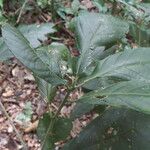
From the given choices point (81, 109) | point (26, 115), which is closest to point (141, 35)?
point (81, 109)

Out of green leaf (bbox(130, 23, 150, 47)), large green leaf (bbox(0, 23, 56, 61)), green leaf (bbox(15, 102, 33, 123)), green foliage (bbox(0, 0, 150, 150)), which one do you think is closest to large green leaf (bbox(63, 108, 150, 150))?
green foliage (bbox(0, 0, 150, 150))

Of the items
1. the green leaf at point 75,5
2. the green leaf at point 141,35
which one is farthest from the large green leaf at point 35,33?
the green leaf at point 75,5

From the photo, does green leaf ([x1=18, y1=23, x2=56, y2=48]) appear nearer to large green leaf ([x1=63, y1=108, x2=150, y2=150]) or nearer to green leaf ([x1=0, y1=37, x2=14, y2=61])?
green leaf ([x1=0, y1=37, x2=14, y2=61])

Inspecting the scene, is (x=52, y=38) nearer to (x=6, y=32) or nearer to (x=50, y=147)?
→ (x=50, y=147)

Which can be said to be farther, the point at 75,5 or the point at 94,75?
the point at 75,5

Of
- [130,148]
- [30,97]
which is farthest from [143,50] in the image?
[30,97]

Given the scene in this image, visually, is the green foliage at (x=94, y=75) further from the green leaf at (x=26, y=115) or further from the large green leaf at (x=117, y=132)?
A: the green leaf at (x=26, y=115)

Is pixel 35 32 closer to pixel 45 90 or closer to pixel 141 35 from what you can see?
pixel 45 90
